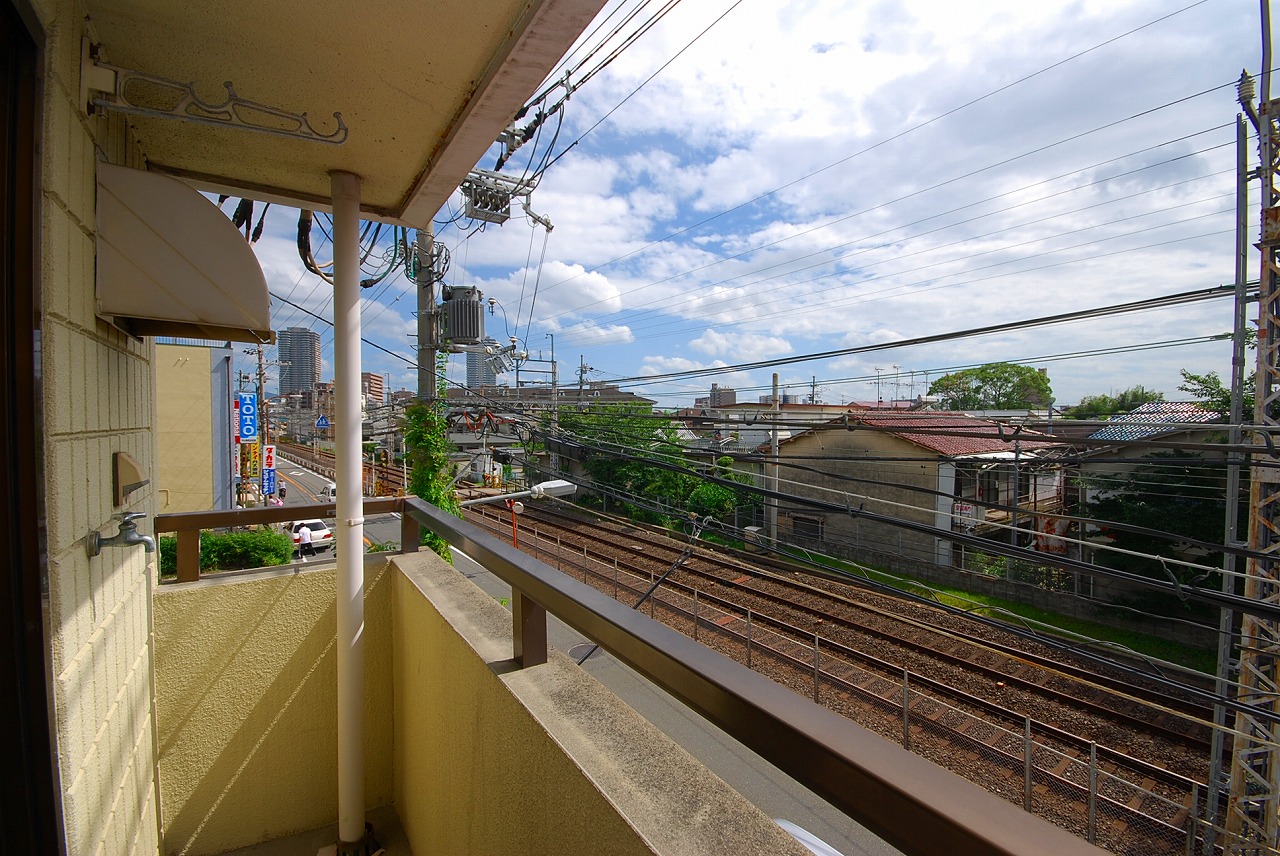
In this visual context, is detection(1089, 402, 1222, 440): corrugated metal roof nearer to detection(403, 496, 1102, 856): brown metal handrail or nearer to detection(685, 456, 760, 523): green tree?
detection(685, 456, 760, 523): green tree

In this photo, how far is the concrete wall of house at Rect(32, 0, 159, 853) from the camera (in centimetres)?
105

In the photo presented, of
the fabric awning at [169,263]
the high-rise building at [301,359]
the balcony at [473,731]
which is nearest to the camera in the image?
the balcony at [473,731]

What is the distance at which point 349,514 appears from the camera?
2.18 meters

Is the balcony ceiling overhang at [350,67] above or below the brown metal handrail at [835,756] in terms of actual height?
above

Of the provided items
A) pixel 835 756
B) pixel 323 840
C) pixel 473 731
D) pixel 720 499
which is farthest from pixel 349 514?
pixel 720 499

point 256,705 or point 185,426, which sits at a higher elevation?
point 185,426

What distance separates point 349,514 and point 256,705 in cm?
85

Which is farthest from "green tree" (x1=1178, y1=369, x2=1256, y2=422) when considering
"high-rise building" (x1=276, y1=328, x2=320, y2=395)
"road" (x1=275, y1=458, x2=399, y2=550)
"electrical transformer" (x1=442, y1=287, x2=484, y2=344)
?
"high-rise building" (x1=276, y1=328, x2=320, y2=395)

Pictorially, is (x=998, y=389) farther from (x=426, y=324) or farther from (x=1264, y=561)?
(x=426, y=324)

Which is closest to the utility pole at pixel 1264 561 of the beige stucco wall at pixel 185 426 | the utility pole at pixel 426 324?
the utility pole at pixel 426 324

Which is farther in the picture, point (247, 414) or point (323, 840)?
point (247, 414)

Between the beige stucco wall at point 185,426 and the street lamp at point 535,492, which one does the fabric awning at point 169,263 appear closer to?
the street lamp at point 535,492

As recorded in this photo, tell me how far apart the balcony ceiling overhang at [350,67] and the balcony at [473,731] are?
1.14m

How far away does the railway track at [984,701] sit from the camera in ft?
19.4
